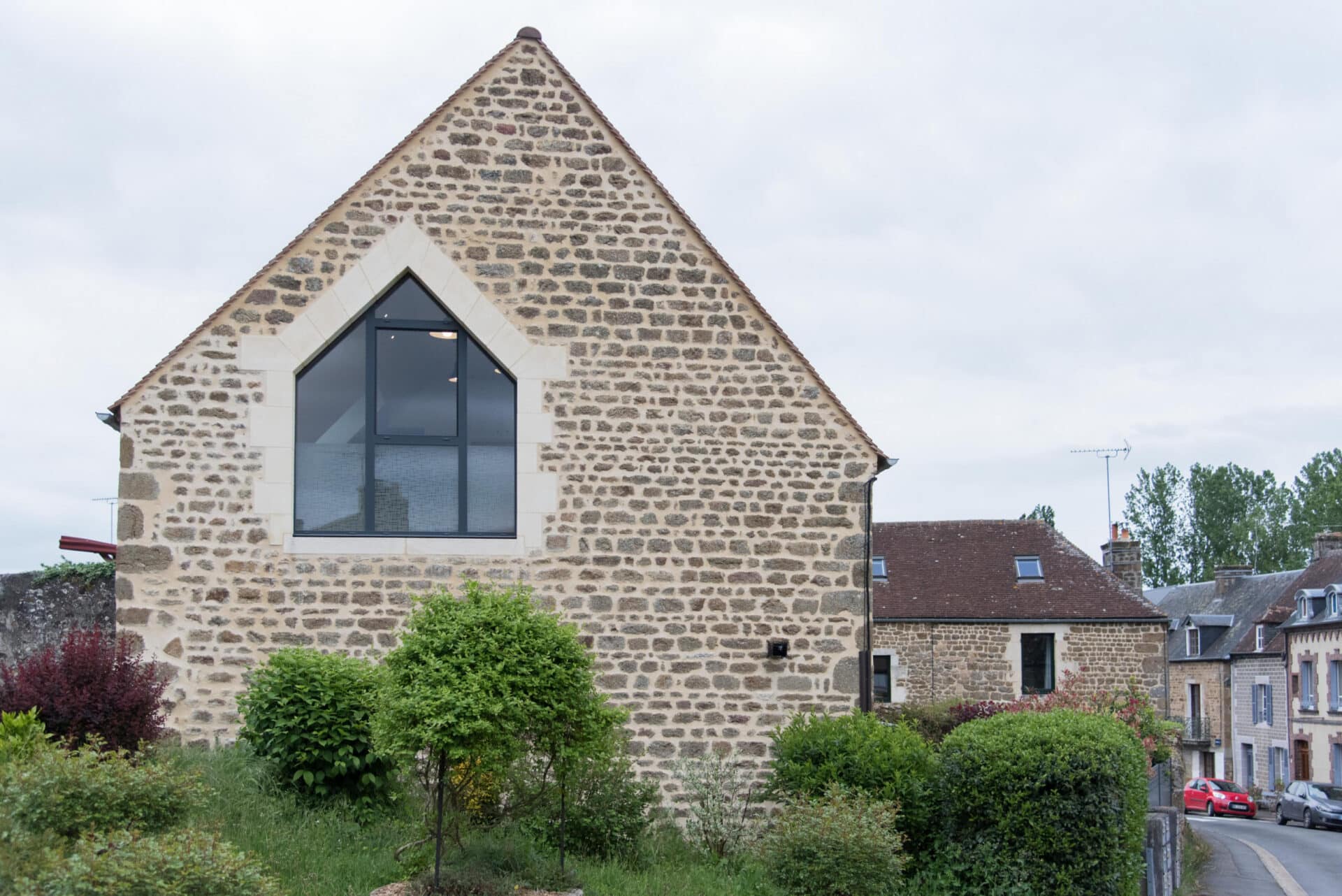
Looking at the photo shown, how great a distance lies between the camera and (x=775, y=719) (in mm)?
10914

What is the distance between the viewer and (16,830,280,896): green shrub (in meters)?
5.50

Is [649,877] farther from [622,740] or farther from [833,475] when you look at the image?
[833,475]

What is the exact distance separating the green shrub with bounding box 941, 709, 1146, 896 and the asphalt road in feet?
22.4

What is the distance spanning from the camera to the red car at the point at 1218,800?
120ft

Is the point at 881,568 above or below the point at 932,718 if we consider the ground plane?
A: above

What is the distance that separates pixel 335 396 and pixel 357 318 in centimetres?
70

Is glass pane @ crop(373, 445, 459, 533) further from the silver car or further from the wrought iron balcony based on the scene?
the wrought iron balcony

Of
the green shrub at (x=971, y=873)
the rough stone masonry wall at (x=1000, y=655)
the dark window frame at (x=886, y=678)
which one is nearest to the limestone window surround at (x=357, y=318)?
the green shrub at (x=971, y=873)

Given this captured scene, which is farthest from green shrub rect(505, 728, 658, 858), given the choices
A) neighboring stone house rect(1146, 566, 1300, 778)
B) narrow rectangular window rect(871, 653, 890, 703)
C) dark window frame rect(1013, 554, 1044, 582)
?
neighboring stone house rect(1146, 566, 1300, 778)

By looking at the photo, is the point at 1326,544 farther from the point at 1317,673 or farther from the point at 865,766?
the point at 865,766

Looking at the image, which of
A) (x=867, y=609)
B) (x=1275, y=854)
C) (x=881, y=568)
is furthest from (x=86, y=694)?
(x=881, y=568)

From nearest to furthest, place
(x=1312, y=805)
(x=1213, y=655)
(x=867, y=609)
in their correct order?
1. (x=867, y=609)
2. (x=1312, y=805)
3. (x=1213, y=655)

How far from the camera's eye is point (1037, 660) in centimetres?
2827

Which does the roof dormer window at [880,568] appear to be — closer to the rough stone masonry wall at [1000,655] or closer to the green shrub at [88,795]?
the rough stone masonry wall at [1000,655]
